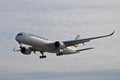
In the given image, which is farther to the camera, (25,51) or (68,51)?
(68,51)

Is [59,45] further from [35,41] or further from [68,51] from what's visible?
[68,51]

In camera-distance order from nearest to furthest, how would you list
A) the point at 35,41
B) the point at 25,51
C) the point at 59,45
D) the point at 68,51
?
the point at 35,41
the point at 59,45
the point at 25,51
the point at 68,51

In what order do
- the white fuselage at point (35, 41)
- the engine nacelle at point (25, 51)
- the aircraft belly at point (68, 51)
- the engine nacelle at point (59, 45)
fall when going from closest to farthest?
1. the white fuselage at point (35, 41)
2. the engine nacelle at point (59, 45)
3. the engine nacelle at point (25, 51)
4. the aircraft belly at point (68, 51)

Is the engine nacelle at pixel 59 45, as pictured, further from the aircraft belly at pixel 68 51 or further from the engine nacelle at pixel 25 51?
the engine nacelle at pixel 25 51

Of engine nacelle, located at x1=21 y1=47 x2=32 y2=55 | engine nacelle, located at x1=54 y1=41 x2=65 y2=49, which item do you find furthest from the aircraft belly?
engine nacelle, located at x1=21 y1=47 x2=32 y2=55

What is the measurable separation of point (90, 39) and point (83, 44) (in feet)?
11.9

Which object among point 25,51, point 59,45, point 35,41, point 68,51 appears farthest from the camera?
point 68,51

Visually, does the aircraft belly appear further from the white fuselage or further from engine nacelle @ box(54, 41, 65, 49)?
the white fuselage

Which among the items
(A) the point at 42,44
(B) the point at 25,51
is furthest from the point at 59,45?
(B) the point at 25,51

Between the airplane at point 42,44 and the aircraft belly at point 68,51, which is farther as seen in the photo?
the aircraft belly at point 68,51

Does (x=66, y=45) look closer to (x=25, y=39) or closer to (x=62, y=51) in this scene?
(x=62, y=51)

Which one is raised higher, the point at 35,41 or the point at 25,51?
the point at 25,51

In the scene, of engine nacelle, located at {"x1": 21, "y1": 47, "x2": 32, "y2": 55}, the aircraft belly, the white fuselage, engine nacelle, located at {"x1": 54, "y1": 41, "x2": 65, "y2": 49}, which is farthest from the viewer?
the aircraft belly

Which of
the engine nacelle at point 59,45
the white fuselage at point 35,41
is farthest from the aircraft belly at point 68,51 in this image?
the white fuselage at point 35,41
